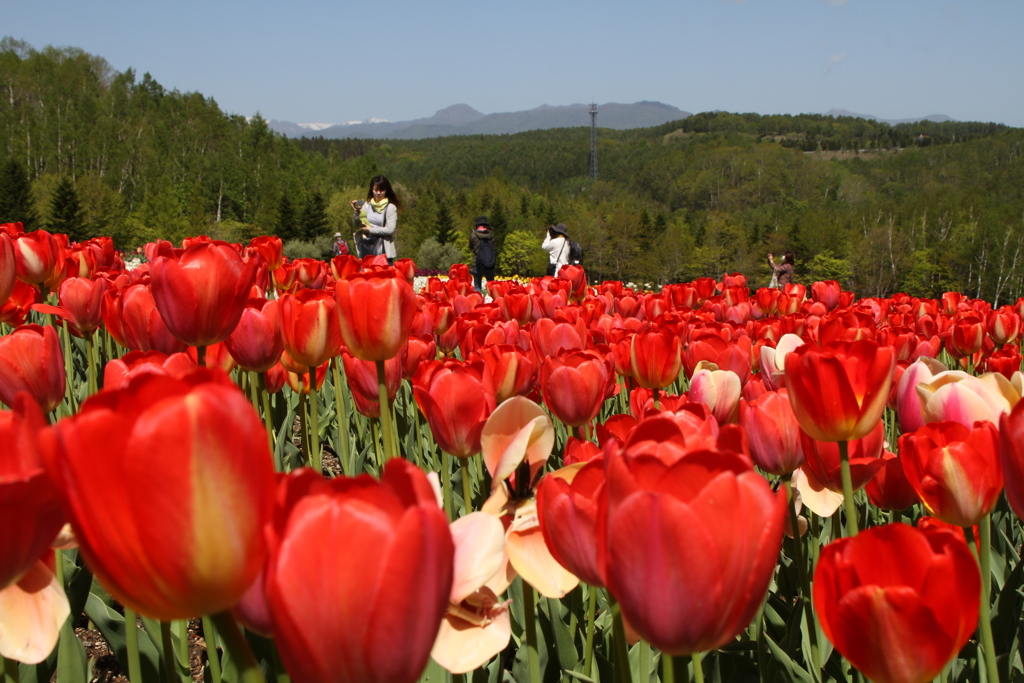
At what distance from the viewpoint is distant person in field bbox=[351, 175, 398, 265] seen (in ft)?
33.9

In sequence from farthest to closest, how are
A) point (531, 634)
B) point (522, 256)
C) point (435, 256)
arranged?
point (522, 256)
point (435, 256)
point (531, 634)

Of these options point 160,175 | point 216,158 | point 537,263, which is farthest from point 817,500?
point 216,158

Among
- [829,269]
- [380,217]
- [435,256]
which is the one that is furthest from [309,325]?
[829,269]

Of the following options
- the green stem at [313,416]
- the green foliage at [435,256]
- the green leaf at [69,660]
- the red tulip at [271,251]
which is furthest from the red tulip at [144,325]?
the green foliage at [435,256]

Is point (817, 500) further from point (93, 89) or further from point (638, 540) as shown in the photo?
point (93, 89)

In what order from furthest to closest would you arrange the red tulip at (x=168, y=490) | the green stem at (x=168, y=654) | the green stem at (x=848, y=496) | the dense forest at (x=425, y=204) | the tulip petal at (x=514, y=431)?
the dense forest at (x=425, y=204), the green stem at (x=848, y=496), the tulip petal at (x=514, y=431), the green stem at (x=168, y=654), the red tulip at (x=168, y=490)

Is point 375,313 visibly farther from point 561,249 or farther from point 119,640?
point 561,249

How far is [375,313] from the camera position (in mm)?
1442

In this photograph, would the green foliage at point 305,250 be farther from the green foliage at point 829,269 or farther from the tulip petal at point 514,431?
the tulip petal at point 514,431

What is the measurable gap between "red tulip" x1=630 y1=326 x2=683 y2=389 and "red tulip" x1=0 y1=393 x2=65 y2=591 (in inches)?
70.8

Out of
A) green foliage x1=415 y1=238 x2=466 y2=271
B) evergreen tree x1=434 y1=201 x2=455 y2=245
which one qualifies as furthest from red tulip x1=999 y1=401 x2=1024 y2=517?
evergreen tree x1=434 y1=201 x2=455 y2=245

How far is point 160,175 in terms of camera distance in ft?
213

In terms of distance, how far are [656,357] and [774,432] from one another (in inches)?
31.1

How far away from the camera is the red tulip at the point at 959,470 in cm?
112
